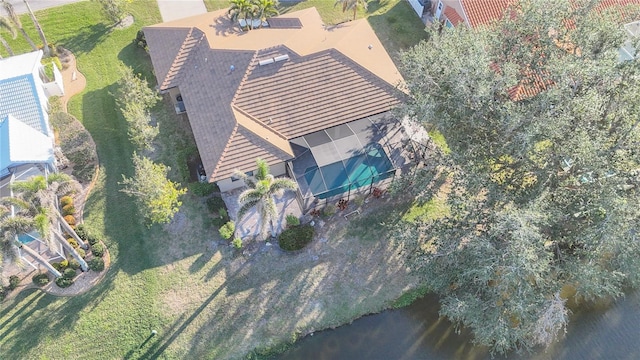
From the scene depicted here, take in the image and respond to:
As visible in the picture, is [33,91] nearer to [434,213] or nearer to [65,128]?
[65,128]

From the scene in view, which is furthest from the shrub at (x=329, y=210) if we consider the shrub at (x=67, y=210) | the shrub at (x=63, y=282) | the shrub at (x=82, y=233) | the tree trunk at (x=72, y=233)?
the shrub at (x=67, y=210)

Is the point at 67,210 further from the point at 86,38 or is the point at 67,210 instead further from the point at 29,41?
the point at 86,38

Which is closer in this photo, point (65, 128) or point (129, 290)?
point (129, 290)

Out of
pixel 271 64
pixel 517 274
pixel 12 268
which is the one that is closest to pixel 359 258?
pixel 517 274

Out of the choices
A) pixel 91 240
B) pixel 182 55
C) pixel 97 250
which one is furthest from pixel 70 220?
pixel 182 55

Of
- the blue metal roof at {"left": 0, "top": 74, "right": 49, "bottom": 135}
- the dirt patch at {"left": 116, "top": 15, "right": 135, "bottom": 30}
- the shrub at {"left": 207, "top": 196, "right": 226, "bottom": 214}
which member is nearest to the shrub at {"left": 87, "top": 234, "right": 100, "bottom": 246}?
the shrub at {"left": 207, "top": 196, "right": 226, "bottom": 214}

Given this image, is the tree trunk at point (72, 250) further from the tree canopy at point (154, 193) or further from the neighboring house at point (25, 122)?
the tree canopy at point (154, 193)
